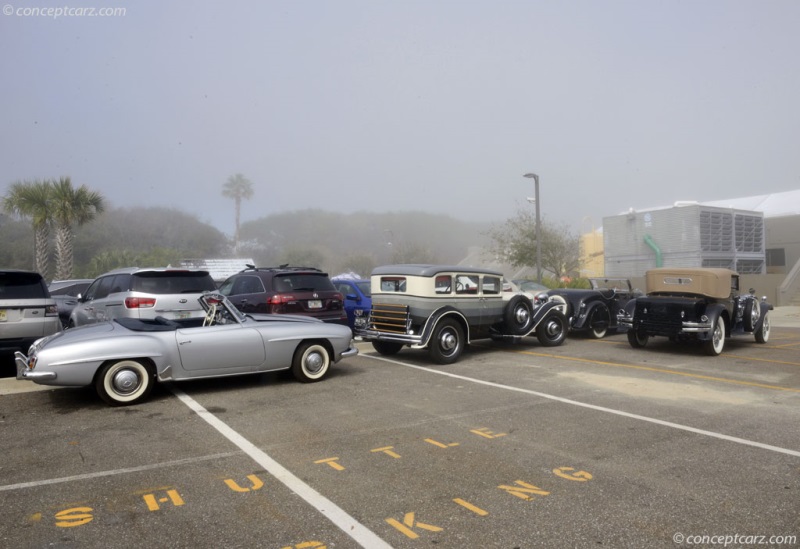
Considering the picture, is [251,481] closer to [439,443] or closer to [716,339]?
[439,443]

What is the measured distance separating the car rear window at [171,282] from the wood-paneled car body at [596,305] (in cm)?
826

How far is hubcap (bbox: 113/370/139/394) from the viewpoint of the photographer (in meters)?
6.95

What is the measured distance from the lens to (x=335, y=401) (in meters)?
7.33

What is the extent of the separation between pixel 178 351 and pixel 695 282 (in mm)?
9669

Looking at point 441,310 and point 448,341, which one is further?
point 448,341

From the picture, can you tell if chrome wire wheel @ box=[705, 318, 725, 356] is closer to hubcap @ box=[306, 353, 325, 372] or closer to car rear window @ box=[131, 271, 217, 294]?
hubcap @ box=[306, 353, 325, 372]

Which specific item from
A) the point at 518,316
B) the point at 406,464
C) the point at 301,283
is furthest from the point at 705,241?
the point at 406,464

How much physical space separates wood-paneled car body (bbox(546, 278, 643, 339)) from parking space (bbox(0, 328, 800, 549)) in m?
5.27

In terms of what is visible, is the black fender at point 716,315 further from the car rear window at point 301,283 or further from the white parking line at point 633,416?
the car rear window at point 301,283

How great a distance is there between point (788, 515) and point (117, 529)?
4358 millimetres

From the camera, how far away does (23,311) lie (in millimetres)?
8773

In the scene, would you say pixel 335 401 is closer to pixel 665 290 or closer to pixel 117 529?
pixel 117 529

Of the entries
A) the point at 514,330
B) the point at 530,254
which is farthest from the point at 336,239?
the point at 514,330

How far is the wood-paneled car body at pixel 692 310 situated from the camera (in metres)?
11.1
